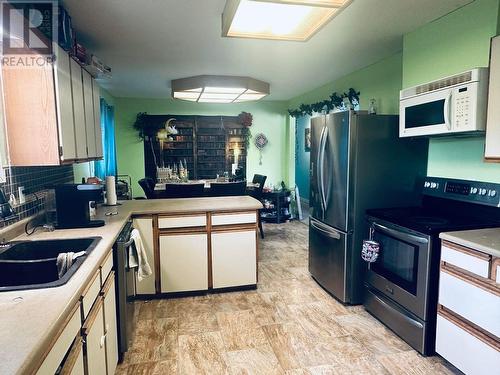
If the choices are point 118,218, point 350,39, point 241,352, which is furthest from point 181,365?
point 350,39

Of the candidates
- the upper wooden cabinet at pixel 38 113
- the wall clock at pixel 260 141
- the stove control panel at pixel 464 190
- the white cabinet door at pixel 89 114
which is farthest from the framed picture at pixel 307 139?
the upper wooden cabinet at pixel 38 113

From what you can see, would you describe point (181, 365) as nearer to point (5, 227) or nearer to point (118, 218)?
point (118, 218)

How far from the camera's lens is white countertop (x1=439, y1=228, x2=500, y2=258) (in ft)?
5.79

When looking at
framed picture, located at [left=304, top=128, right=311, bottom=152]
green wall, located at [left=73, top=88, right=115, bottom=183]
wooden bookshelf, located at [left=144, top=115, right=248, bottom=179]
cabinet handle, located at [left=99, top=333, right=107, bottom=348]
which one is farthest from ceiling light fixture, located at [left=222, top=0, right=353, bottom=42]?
wooden bookshelf, located at [left=144, top=115, right=248, bottom=179]

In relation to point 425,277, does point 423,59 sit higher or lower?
higher

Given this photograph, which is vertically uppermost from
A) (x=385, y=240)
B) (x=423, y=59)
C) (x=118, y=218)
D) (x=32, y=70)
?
(x=423, y=59)

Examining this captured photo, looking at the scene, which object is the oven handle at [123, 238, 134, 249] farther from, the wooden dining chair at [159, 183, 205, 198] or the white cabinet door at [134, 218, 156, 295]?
the wooden dining chair at [159, 183, 205, 198]

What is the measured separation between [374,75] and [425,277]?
2516mm

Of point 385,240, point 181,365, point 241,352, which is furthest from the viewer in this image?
point 385,240

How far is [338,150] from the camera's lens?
115 inches

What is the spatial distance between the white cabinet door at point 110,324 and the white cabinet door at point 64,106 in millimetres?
830

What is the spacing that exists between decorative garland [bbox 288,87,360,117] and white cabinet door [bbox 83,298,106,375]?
11.9ft

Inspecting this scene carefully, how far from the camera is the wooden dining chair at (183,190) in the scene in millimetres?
3975

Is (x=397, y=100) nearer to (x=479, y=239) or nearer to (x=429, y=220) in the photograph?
(x=429, y=220)
